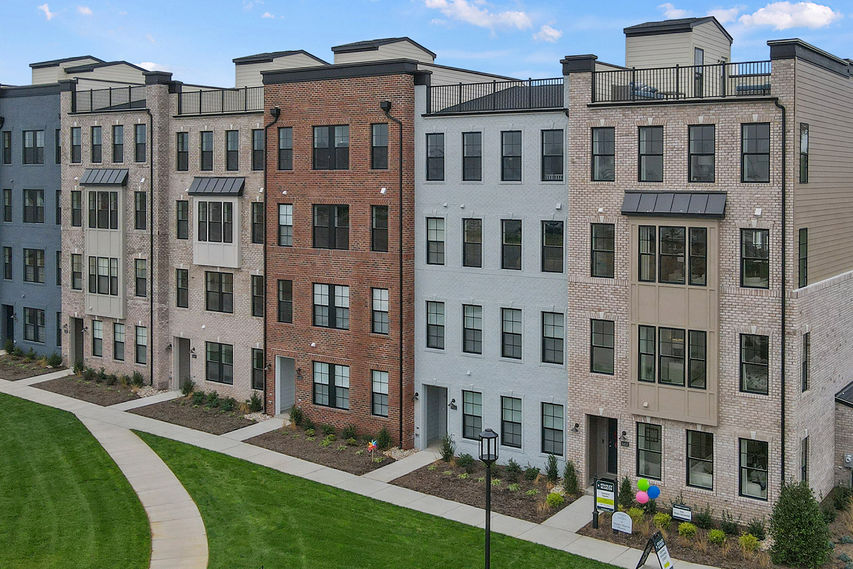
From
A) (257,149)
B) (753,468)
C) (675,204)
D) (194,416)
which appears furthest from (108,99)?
(753,468)

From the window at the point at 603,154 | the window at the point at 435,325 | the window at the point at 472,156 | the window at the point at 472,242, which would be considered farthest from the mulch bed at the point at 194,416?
the window at the point at 603,154

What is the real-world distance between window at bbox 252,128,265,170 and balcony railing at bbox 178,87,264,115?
94 centimetres

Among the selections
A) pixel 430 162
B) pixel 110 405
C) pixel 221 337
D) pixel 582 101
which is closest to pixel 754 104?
pixel 582 101

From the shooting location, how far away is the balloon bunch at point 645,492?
24766 mm

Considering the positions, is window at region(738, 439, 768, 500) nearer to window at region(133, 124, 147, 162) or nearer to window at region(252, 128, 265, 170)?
window at region(252, 128, 265, 170)

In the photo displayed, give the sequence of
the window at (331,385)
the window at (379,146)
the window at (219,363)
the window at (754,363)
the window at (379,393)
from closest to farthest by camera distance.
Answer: the window at (754,363)
the window at (379,146)
the window at (379,393)
the window at (331,385)
the window at (219,363)

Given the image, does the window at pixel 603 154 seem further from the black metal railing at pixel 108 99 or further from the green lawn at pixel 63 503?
the black metal railing at pixel 108 99

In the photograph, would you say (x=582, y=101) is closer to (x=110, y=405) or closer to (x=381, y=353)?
(x=381, y=353)

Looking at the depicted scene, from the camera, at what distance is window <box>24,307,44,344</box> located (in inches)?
1809

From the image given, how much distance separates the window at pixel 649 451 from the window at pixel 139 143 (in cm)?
2507

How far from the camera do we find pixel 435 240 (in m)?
30.9

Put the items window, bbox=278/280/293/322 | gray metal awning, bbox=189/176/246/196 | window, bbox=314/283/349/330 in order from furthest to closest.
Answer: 1. gray metal awning, bbox=189/176/246/196
2. window, bbox=278/280/293/322
3. window, bbox=314/283/349/330

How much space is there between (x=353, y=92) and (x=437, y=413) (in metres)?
11.8

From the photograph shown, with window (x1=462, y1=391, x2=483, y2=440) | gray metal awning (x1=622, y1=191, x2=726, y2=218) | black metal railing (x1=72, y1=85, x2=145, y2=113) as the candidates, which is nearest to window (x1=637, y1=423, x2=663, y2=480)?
window (x1=462, y1=391, x2=483, y2=440)
